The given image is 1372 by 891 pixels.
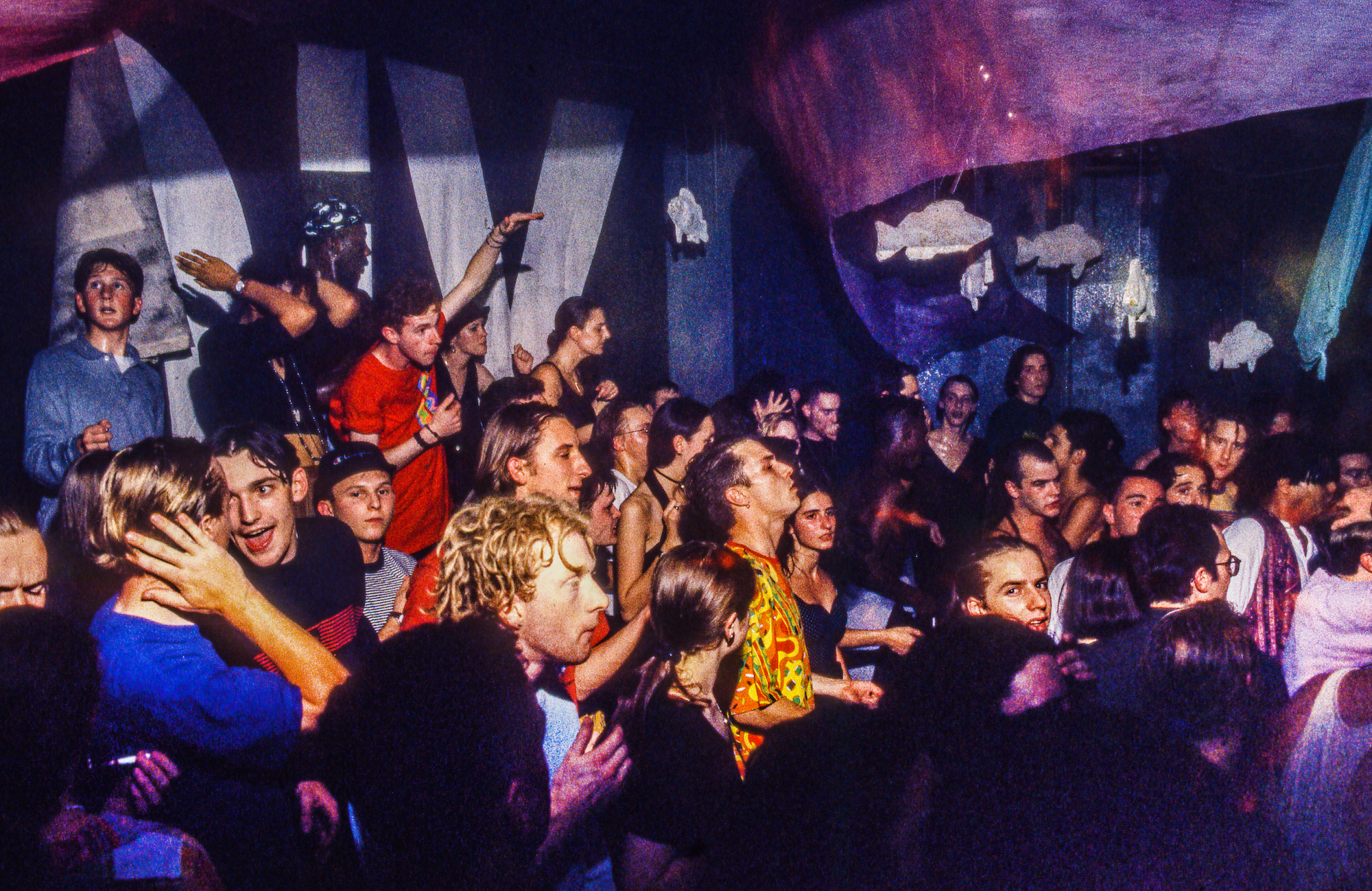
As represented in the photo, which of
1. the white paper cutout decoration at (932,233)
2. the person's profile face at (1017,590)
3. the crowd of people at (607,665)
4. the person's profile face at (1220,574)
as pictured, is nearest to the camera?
the crowd of people at (607,665)

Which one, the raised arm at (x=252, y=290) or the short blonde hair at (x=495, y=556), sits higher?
the raised arm at (x=252, y=290)

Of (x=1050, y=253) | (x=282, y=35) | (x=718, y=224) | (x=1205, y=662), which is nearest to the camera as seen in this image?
(x=1205, y=662)

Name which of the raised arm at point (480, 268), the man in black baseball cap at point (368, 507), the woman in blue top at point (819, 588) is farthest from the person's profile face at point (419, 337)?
the woman in blue top at point (819, 588)

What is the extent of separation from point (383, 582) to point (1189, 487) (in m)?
3.39

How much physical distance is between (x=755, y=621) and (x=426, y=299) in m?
2.14

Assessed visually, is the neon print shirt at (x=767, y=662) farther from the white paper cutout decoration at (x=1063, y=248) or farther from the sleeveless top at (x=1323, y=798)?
the white paper cutout decoration at (x=1063, y=248)

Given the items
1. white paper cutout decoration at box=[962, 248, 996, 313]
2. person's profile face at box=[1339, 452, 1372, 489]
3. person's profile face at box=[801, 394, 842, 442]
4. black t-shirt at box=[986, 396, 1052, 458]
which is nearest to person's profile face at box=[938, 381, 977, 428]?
black t-shirt at box=[986, 396, 1052, 458]

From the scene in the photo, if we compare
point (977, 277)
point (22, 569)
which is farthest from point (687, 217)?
point (22, 569)

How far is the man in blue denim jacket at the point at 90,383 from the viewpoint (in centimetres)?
309

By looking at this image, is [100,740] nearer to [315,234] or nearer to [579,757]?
[579,757]

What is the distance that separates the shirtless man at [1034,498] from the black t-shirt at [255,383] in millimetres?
3136

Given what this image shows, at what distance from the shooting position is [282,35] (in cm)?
409

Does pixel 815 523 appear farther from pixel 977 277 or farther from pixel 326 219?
pixel 977 277

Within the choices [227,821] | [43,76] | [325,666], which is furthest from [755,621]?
[43,76]
